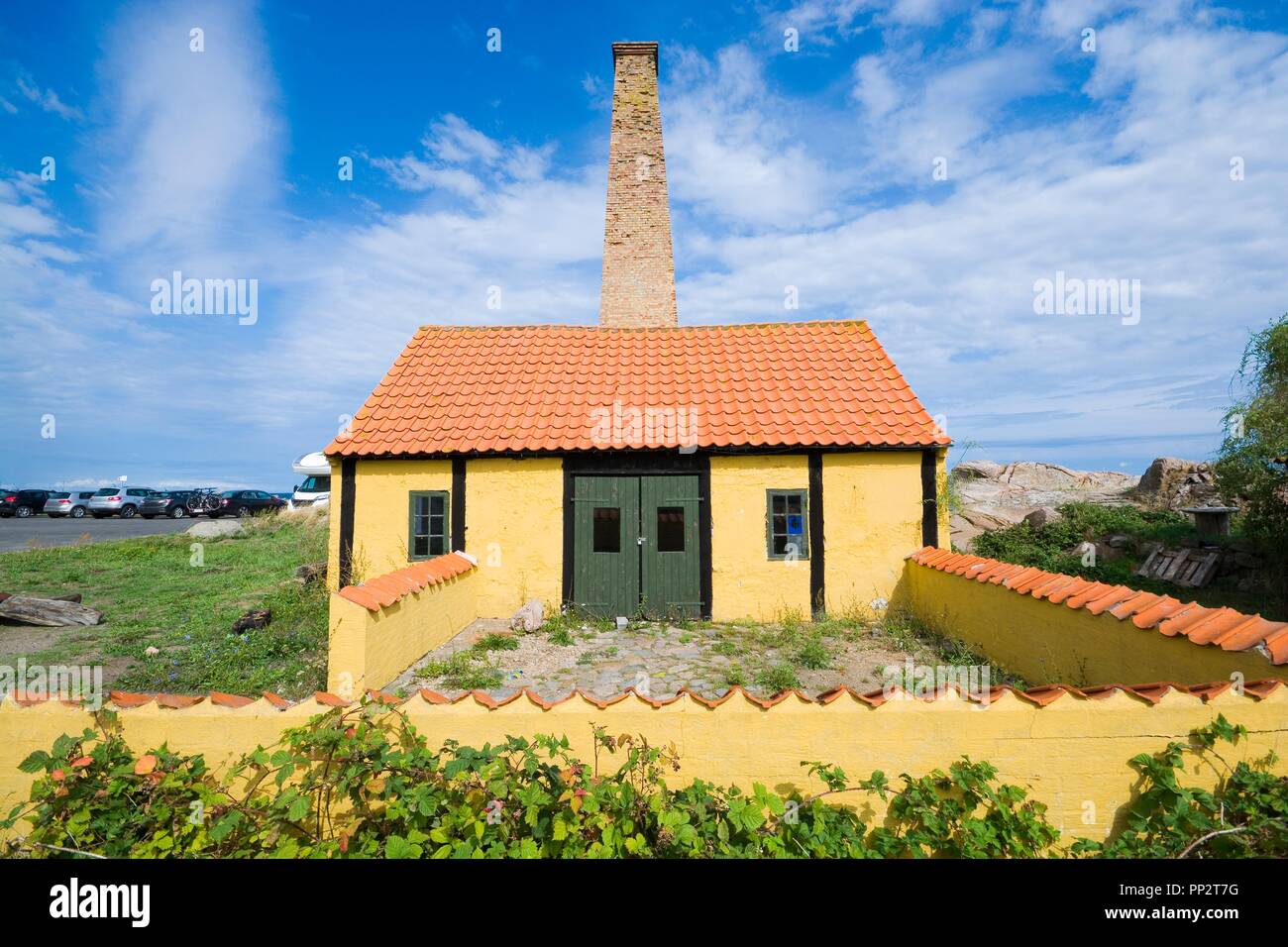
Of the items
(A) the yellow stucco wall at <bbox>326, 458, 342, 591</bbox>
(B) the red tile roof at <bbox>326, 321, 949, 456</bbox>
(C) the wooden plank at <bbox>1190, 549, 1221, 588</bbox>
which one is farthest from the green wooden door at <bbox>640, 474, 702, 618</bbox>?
(C) the wooden plank at <bbox>1190, 549, 1221, 588</bbox>

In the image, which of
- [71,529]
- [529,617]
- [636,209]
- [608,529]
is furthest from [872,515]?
[71,529]

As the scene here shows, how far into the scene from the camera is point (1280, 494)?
9688 mm

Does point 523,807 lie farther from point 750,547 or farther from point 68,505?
point 68,505

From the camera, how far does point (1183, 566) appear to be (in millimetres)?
10836

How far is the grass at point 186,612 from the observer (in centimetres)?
634

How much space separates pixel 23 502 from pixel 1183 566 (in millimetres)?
47240

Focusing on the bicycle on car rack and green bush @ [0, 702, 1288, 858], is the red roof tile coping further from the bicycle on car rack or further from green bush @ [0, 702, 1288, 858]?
the bicycle on car rack

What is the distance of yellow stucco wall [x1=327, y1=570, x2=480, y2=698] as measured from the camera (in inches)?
205

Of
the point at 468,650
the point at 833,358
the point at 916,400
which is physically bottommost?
the point at 468,650

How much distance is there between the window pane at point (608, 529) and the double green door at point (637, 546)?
0.02 m

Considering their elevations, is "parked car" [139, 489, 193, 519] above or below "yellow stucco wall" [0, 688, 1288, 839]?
above
